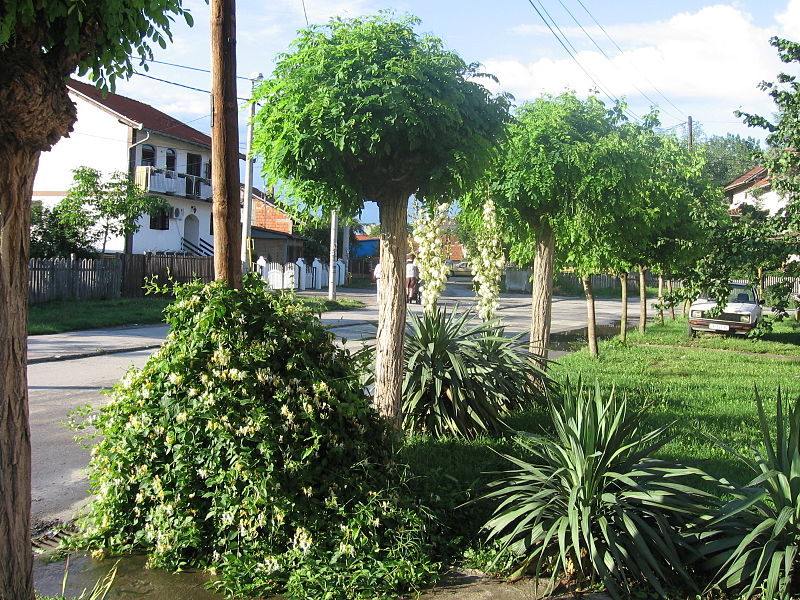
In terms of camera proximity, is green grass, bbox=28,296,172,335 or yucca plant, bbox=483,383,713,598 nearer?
yucca plant, bbox=483,383,713,598

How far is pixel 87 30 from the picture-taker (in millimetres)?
3213

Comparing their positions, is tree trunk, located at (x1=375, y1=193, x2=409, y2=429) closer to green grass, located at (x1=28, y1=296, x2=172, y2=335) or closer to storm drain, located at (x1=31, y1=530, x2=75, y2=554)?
storm drain, located at (x1=31, y1=530, x2=75, y2=554)

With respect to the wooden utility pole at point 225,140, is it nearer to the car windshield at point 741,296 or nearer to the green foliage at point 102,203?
the green foliage at point 102,203

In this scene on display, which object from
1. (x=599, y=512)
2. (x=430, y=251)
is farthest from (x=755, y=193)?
(x=599, y=512)

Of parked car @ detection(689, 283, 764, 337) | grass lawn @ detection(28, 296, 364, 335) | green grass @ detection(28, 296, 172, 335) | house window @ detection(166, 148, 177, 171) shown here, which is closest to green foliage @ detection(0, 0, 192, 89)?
grass lawn @ detection(28, 296, 364, 335)

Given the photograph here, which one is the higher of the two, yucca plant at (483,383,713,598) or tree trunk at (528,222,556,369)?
tree trunk at (528,222,556,369)

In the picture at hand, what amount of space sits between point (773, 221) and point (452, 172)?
245 inches

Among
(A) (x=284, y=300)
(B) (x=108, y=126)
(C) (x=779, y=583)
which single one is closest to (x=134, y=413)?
(A) (x=284, y=300)

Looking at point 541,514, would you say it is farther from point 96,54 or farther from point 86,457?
point 86,457

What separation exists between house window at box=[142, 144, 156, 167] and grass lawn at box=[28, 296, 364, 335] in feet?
42.5

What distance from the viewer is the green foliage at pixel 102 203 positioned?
920 inches

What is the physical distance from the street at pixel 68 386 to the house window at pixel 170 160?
53.6 feet

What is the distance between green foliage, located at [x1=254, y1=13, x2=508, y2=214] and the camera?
558cm

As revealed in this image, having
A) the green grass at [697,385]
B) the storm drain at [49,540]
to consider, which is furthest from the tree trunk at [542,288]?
the storm drain at [49,540]
